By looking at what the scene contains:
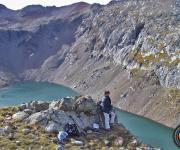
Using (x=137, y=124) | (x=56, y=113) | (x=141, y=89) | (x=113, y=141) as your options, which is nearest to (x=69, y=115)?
(x=56, y=113)

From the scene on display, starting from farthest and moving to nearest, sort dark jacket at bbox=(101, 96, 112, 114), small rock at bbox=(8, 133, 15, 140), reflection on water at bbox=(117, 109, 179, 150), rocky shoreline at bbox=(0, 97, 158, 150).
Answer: reflection on water at bbox=(117, 109, 179, 150) → dark jacket at bbox=(101, 96, 112, 114) → small rock at bbox=(8, 133, 15, 140) → rocky shoreline at bbox=(0, 97, 158, 150)

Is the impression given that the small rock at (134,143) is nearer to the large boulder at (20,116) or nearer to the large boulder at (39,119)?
the large boulder at (39,119)

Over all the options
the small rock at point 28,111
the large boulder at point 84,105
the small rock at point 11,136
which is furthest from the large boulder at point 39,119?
the large boulder at point 84,105

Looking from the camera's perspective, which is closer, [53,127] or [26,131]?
[26,131]

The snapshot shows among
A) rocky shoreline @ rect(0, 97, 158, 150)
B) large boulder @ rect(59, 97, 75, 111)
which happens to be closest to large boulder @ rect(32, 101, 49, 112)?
rocky shoreline @ rect(0, 97, 158, 150)

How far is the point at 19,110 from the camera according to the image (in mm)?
36406

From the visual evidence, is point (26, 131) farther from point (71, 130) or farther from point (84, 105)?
point (84, 105)

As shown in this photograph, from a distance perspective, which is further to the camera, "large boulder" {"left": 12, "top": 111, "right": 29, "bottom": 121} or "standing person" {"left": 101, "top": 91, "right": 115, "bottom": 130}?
"standing person" {"left": 101, "top": 91, "right": 115, "bottom": 130}

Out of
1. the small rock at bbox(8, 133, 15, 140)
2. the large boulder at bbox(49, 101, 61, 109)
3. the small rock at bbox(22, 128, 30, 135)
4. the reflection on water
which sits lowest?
the reflection on water

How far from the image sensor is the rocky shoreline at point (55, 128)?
30478 mm

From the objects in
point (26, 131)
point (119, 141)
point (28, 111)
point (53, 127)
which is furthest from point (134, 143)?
point (28, 111)

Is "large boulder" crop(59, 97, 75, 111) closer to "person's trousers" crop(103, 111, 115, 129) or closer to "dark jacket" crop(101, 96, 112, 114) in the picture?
"dark jacket" crop(101, 96, 112, 114)

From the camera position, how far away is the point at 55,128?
32.8 metres

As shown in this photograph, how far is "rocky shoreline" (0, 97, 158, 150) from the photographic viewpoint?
30.5 m
